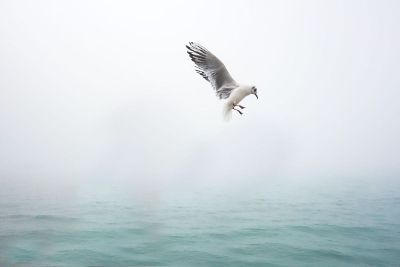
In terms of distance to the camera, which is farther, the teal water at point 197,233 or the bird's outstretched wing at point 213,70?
the teal water at point 197,233

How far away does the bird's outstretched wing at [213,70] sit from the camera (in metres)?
10.0

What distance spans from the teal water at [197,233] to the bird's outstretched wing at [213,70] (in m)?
29.5

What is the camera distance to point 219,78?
10.4 metres

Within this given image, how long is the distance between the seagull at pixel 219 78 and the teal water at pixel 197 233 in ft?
97.0

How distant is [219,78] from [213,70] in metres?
0.29

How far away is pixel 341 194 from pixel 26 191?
2677 inches

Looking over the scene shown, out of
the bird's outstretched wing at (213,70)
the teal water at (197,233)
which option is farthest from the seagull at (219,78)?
the teal water at (197,233)

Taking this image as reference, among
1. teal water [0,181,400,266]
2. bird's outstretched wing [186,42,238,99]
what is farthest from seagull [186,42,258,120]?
teal water [0,181,400,266]

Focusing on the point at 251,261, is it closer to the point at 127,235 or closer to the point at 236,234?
the point at 236,234

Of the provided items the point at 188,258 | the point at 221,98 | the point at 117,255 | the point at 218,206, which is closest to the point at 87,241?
the point at 117,255

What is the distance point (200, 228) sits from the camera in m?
51.9

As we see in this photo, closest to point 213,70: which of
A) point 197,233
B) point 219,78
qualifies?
point 219,78

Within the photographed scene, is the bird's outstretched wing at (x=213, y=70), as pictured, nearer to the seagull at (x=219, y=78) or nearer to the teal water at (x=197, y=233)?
the seagull at (x=219, y=78)

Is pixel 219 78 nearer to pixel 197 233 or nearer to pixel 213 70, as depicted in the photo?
pixel 213 70
